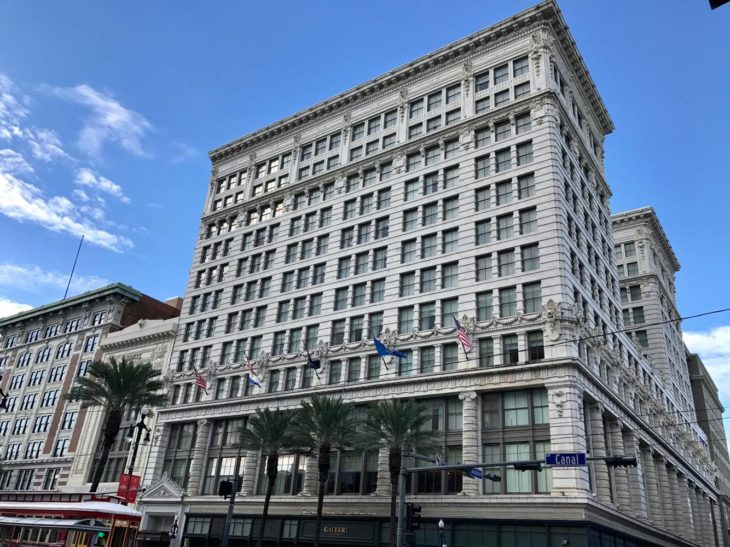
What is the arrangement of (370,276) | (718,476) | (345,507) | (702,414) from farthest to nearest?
(702,414) → (718,476) → (370,276) → (345,507)

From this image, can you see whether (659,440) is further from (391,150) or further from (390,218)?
(391,150)

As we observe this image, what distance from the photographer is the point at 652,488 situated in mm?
54969

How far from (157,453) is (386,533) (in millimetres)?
28474

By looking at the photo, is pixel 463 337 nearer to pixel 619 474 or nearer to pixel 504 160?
pixel 619 474

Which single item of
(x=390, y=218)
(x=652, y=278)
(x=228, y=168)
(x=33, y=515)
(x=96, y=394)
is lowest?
(x=33, y=515)

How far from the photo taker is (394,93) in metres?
62.8

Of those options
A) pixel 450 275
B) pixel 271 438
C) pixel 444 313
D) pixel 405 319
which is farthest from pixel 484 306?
pixel 271 438

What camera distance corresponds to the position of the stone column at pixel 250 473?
53219mm

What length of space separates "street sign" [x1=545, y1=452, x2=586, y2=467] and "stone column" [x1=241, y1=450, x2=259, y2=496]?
35159 mm

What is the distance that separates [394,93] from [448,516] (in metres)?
40.9

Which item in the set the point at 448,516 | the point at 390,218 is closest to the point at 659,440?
the point at 448,516

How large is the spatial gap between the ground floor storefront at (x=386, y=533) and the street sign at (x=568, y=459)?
8.66 m

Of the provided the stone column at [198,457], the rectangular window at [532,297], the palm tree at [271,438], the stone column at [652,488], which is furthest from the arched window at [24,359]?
the stone column at [652,488]

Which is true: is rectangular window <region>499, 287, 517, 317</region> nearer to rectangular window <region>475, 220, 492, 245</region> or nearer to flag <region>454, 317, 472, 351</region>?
flag <region>454, 317, 472, 351</region>
